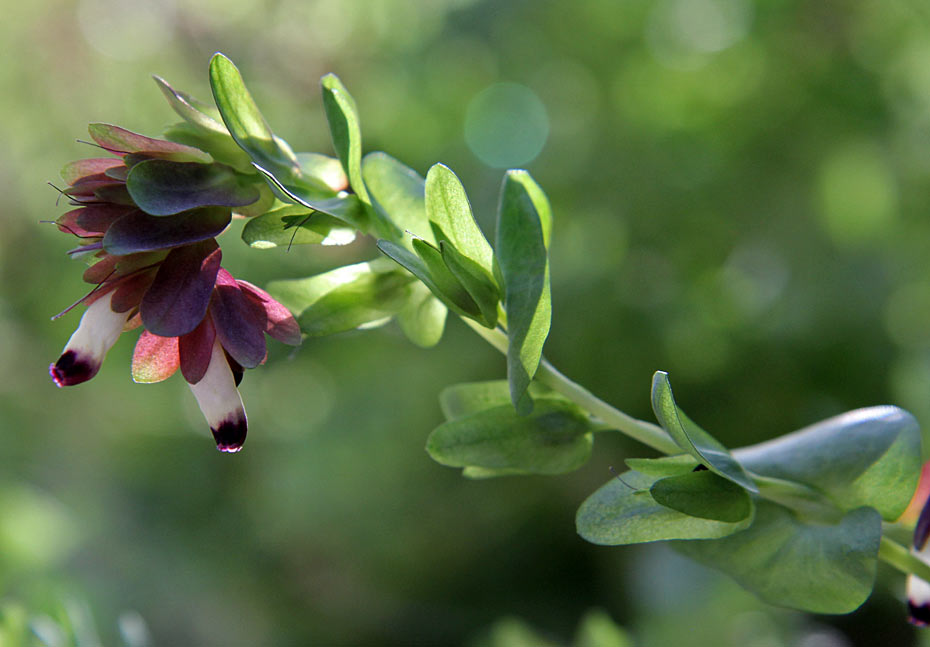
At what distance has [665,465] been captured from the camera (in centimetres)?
34

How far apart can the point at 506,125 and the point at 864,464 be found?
119cm

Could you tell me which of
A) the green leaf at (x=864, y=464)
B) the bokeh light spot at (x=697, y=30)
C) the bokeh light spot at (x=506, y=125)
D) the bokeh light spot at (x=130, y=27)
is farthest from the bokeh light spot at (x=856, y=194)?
the bokeh light spot at (x=130, y=27)

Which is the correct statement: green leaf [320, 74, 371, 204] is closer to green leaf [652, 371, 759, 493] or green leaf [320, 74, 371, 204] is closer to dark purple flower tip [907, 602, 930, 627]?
green leaf [652, 371, 759, 493]

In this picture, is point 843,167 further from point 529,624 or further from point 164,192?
point 164,192

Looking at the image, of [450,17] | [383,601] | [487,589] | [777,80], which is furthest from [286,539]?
[777,80]

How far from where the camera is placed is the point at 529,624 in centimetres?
Result: 123

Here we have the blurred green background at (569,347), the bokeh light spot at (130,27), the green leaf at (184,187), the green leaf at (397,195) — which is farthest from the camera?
the bokeh light spot at (130,27)

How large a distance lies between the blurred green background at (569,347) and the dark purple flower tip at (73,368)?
71 cm

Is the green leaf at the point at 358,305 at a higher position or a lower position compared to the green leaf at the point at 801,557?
higher

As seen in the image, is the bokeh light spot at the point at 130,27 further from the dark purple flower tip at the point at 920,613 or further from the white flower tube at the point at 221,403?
the dark purple flower tip at the point at 920,613

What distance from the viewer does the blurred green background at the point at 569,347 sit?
1149mm

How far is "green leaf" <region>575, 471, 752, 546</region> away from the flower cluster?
14 centimetres

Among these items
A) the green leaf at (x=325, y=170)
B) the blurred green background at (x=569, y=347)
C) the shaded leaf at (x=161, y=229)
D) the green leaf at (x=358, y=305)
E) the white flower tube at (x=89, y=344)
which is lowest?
the blurred green background at (x=569, y=347)

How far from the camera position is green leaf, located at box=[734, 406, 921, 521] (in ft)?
1.28
